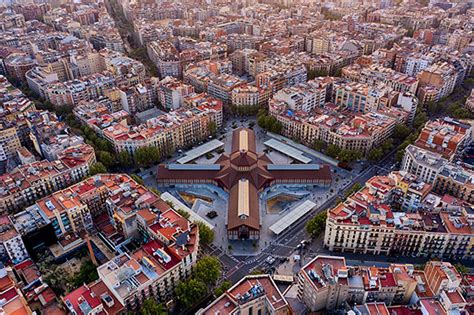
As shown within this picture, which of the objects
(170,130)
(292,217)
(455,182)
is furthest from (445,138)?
(170,130)

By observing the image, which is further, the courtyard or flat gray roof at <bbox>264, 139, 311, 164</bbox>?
flat gray roof at <bbox>264, 139, 311, 164</bbox>

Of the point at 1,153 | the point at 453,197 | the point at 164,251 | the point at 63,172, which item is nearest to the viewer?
the point at 164,251

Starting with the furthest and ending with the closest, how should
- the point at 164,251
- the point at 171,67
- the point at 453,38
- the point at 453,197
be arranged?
the point at 453,38
the point at 171,67
the point at 453,197
the point at 164,251

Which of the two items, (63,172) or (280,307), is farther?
(63,172)

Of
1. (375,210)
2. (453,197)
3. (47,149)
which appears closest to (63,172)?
(47,149)

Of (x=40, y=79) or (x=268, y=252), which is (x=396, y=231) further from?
(x=40, y=79)

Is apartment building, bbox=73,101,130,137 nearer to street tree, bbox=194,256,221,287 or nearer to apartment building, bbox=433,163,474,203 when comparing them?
street tree, bbox=194,256,221,287

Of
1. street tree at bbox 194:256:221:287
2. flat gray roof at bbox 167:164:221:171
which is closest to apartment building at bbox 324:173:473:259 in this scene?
street tree at bbox 194:256:221:287

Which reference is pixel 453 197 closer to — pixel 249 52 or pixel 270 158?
pixel 270 158
